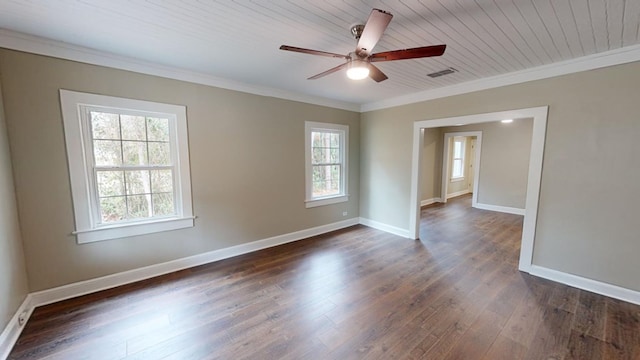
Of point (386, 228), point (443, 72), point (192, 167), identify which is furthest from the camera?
point (386, 228)

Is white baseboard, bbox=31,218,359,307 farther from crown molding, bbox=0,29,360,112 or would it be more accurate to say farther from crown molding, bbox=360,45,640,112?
crown molding, bbox=360,45,640,112

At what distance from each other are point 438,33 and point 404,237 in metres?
3.35

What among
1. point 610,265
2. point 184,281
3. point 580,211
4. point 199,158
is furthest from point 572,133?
point 184,281

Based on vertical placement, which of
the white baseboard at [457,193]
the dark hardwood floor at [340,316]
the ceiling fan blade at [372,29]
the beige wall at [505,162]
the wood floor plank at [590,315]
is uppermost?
the ceiling fan blade at [372,29]

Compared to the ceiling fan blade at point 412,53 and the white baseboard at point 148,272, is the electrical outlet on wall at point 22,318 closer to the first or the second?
the white baseboard at point 148,272

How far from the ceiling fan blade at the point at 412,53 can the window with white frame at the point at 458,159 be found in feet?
23.5

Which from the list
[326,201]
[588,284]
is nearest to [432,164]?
[326,201]

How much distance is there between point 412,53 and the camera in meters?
1.71

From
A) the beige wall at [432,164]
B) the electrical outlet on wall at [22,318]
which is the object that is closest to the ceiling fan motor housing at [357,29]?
the electrical outlet on wall at [22,318]

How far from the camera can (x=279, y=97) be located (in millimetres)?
3855

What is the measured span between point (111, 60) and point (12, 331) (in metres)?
2.59

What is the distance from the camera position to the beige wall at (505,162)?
603 cm

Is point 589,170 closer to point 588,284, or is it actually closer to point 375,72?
point 588,284

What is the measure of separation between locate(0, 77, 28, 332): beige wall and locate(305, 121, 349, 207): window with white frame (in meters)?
3.37
